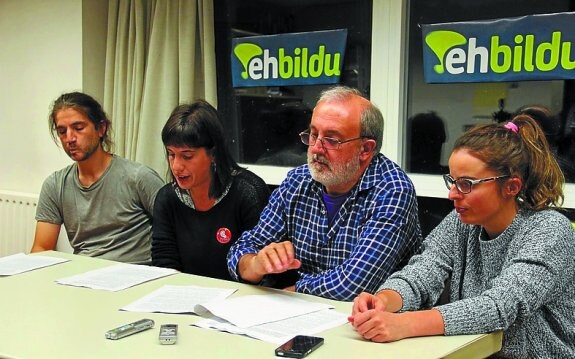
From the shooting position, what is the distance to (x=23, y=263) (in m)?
2.15

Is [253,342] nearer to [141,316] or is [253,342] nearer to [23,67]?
[141,316]

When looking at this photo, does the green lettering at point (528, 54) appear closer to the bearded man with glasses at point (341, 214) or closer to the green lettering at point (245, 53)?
the bearded man with glasses at point (341, 214)

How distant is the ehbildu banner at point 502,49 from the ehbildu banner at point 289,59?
46 centimetres

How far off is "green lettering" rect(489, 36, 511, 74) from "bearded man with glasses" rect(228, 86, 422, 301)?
84cm

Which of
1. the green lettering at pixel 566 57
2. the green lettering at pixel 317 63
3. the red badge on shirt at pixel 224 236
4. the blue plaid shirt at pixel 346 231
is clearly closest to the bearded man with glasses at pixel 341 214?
the blue plaid shirt at pixel 346 231

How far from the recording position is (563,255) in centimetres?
149

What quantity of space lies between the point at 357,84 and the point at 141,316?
5.87 feet

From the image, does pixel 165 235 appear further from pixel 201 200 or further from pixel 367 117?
pixel 367 117

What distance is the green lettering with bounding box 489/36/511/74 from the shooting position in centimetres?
255

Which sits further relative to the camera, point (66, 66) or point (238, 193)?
point (66, 66)

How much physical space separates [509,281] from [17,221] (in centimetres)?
309

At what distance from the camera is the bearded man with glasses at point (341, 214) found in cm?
182

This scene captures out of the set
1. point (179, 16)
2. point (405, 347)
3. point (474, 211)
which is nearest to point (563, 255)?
point (474, 211)

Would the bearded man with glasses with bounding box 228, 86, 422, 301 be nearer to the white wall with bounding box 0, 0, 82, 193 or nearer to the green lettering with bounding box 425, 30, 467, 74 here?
the green lettering with bounding box 425, 30, 467, 74
